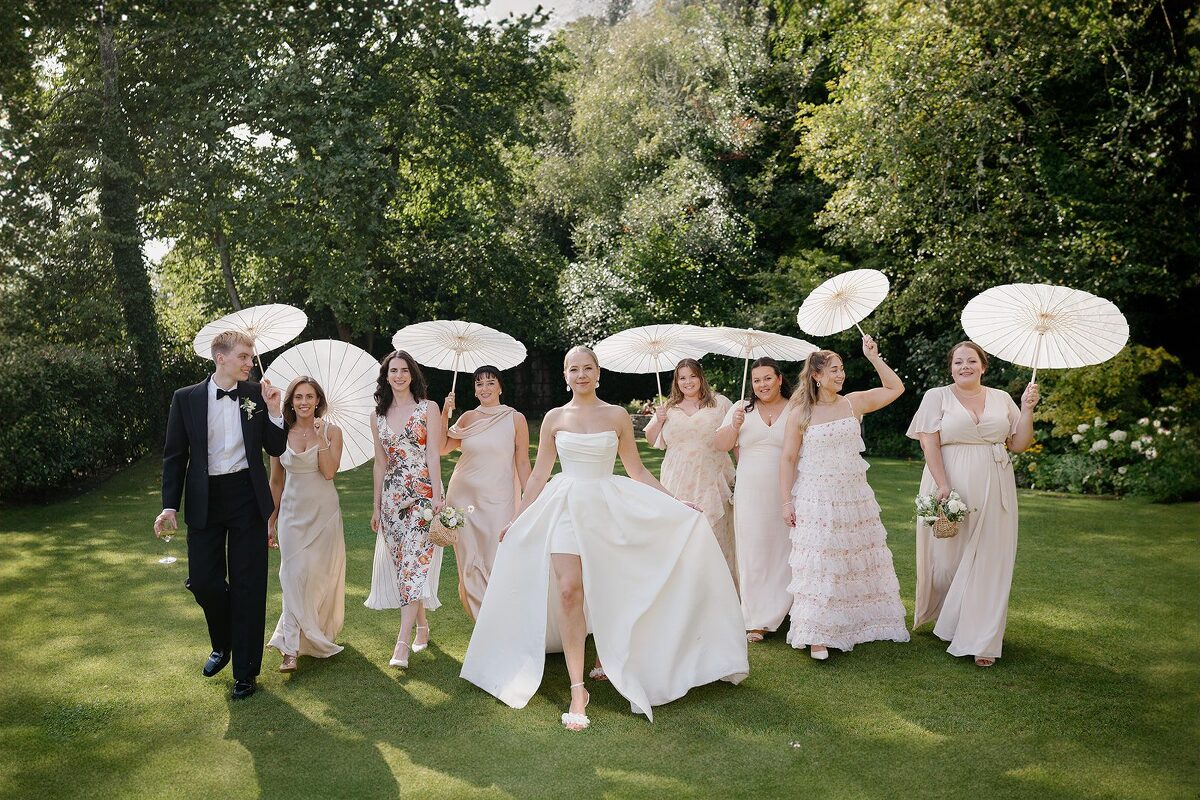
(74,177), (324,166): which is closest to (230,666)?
(324,166)

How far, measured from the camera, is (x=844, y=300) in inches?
263

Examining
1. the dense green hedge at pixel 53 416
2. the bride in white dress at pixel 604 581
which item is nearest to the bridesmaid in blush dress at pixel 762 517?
the bride in white dress at pixel 604 581

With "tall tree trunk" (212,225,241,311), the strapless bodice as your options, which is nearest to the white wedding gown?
the strapless bodice

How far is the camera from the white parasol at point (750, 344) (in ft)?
23.1

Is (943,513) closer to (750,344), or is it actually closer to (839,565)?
(839,565)

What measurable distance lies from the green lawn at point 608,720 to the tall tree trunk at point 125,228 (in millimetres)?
10171

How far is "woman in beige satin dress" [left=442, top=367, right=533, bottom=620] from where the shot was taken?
21.7ft

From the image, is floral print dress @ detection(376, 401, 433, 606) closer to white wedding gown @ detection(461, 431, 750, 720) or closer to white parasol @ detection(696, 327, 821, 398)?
white wedding gown @ detection(461, 431, 750, 720)

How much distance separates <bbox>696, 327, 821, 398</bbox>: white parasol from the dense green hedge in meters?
9.81

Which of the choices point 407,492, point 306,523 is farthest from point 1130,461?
point 306,523

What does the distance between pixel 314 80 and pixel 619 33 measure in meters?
15.1

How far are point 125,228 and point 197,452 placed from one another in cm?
1464

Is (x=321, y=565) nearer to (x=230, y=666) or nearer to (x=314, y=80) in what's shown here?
(x=230, y=666)

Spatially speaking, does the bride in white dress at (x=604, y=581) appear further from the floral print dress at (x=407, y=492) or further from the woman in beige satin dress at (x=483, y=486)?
the woman in beige satin dress at (x=483, y=486)
